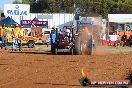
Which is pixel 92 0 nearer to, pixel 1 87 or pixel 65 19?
pixel 65 19

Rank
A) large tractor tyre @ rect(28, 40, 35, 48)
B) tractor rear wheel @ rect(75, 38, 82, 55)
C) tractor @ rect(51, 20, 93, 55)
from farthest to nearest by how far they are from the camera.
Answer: large tractor tyre @ rect(28, 40, 35, 48)
tractor @ rect(51, 20, 93, 55)
tractor rear wheel @ rect(75, 38, 82, 55)

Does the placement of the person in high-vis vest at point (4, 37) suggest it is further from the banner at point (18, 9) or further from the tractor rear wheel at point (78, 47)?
the tractor rear wheel at point (78, 47)

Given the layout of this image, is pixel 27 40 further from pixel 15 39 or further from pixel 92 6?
pixel 92 6

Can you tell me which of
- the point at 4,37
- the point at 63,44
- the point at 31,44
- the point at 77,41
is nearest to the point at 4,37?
the point at 4,37

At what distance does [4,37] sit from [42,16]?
2648cm

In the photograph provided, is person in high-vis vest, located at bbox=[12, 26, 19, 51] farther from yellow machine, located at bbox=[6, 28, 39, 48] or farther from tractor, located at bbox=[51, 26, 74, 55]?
yellow machine, located at bbox=[6, 28, 39, 48]

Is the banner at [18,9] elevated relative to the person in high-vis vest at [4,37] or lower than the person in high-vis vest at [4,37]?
elevated

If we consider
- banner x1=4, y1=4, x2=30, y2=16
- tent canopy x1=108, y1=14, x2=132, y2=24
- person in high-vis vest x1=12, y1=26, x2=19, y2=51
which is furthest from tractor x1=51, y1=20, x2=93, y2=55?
tent canopy x1=108, y1=14, x2=132, y2=24

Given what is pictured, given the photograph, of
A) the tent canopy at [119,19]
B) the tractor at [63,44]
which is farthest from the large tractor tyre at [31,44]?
the tent canopy at [119,19]

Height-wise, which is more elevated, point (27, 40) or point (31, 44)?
point (27, 40)

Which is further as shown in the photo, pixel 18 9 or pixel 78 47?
pixel 18 9

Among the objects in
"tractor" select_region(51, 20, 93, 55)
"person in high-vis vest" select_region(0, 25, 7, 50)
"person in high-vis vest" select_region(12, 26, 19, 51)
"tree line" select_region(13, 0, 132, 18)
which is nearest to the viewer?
"tractor" select_region(51, 20, 93, 55)

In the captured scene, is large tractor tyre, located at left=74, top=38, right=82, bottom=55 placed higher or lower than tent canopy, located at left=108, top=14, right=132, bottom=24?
higher

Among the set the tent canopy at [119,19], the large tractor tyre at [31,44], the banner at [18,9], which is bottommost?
the large tractor tyre at [31,44]
